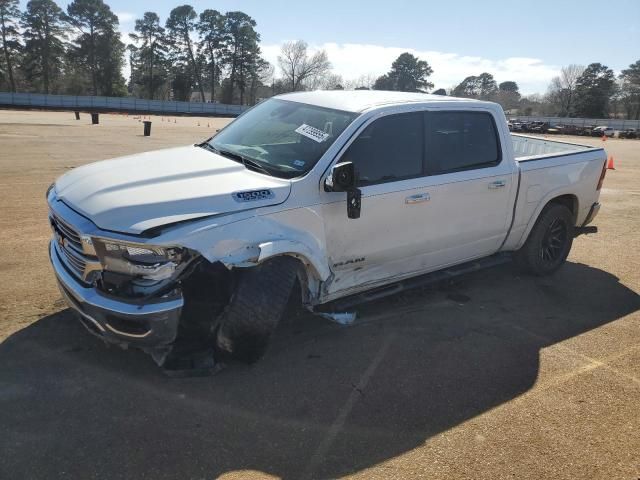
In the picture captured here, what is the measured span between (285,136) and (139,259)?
169 cm

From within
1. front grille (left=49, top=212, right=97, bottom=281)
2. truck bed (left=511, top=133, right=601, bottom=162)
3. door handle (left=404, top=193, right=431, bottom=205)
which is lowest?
front grille (left=49, top=212, right=97, bottom=281)

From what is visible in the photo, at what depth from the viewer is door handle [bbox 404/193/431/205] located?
4.12 metres

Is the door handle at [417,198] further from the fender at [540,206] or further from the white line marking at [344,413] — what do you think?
the fender at [540,206]

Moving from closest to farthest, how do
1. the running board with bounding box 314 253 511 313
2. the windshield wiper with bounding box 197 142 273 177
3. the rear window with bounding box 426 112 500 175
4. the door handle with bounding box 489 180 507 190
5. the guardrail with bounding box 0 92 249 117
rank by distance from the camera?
the windshield wiper with bounding box 197 142 273 177 < the running board with bounding box 314 253 511 313 < the rear window with bounding box 426 112 500 175 < the door handle with bounding box 489 180 507 190 < the guardrail with bounding box 0 92 249 117

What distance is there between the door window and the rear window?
14 centimetres

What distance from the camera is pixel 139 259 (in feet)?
9.93

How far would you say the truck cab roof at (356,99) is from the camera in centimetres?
418

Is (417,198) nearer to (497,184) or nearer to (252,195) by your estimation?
(497,184)

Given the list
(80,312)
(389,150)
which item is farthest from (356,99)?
(80,312)

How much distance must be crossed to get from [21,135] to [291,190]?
64.4 feet

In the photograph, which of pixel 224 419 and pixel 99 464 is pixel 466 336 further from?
pixel 99 464

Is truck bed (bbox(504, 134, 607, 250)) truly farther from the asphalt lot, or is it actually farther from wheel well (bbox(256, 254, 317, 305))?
wheel well (bbox(256, 254, 317, 305))

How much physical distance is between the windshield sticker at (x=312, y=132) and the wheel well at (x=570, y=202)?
3.09m

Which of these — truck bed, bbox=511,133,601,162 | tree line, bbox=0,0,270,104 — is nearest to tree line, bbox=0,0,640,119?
tree line, bbox=0,0,270,104
